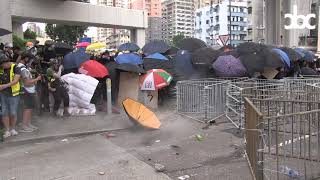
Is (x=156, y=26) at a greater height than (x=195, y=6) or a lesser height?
lesser

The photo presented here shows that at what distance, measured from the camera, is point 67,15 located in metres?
26.1

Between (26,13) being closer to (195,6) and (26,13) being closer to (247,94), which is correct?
(247,94)

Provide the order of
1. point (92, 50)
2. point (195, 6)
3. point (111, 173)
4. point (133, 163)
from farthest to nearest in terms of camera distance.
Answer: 1. point (195, 6)
2. point (92, 50)
3. point (133, 163)
4. point (111, 173)

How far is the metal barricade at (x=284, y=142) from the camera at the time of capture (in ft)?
17.4

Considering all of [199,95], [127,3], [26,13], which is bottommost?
[199,95]

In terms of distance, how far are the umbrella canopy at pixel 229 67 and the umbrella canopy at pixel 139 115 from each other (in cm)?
307

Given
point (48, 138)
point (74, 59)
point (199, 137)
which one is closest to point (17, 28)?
point (74, 59)

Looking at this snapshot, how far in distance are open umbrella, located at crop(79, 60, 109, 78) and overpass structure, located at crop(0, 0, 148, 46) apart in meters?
6.59

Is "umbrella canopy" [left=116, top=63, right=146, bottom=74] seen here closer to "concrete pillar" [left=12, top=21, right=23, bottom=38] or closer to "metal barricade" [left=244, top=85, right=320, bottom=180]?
"metal barricade" [left=244, top=85, right=320, bottom=180]

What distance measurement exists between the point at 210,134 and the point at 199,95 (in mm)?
1562

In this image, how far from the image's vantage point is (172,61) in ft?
44.5

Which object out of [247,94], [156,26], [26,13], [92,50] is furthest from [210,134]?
[156,26]

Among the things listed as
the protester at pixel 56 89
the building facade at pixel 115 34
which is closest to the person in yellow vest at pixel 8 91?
the protester at pixel 56 89

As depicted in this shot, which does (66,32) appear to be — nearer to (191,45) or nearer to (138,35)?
(138,35)
